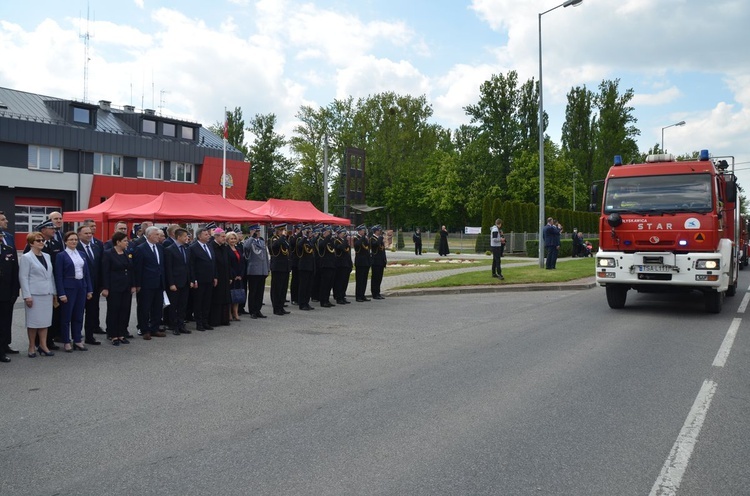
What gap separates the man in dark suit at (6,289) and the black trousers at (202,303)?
302cm

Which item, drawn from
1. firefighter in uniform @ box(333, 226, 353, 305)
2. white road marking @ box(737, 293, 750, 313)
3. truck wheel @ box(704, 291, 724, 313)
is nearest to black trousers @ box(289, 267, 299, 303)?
firefighter in uniform @ box(333, 226, 353, 305)

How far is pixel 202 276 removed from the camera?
11039 mm

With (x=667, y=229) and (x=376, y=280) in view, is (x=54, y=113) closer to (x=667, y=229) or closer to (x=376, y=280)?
(x=376, y=280)

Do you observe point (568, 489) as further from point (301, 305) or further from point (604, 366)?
point (301, 305)

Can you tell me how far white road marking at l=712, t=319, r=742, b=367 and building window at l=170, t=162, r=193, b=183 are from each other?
1803 inches

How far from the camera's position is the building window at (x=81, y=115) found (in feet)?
148

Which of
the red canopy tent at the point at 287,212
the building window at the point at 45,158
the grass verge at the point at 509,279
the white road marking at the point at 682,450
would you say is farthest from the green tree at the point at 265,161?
the white road marking at the point at 682,450

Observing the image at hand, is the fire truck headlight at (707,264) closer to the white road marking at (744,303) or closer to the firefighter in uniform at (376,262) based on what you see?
the white road marking at (744,303)

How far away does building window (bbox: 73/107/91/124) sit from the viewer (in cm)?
4520

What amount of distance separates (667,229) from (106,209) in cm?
2046

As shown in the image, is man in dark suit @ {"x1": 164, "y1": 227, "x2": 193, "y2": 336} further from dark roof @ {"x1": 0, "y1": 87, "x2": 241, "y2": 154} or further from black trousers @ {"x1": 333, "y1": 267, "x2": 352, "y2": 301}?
dark roof @ {"x1": 0, "y1": 87, "x2": 241, "y2": 154}

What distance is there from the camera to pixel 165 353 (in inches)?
345

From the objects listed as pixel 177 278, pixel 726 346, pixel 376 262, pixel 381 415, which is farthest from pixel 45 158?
pixel 726 346

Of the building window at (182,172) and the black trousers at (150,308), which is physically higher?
the building window at (182,172)
